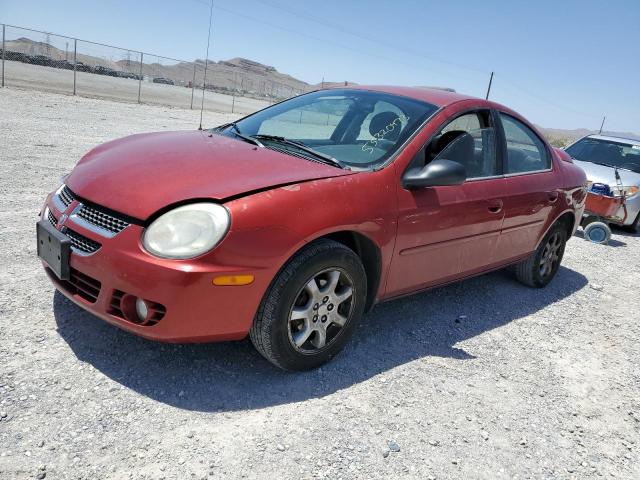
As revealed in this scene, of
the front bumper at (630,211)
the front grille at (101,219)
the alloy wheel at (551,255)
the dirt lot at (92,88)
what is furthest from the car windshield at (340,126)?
the dirt lot at (92,88)

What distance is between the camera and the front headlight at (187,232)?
92.1 inches

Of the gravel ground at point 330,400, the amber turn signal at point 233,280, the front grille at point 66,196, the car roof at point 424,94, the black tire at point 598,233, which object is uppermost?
Result: the car roof at point 424,94

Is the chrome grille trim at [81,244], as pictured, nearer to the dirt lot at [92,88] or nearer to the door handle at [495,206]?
the door handle at [495,206]

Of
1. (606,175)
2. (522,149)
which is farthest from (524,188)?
(606,175)

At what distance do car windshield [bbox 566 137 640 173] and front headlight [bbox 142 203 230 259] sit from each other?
27.3 ft

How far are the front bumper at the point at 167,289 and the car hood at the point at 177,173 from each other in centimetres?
19

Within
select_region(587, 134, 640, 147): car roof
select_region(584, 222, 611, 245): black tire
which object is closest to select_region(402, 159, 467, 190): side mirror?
select_region(584, 222, 611, 245): black tire

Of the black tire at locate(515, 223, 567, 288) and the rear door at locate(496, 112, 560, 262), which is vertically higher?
the rear door at locate(496, 112, 560, 262)

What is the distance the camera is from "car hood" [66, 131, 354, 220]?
8.17 ft

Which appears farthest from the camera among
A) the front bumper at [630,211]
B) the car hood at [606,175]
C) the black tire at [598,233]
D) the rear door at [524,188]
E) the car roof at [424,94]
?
the front bumper at [630,211]

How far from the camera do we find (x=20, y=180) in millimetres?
5922

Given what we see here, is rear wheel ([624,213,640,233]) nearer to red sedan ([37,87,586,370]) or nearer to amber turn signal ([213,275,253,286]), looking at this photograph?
red sedan ([37,87,586,370])

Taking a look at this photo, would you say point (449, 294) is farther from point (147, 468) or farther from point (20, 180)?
point (20, 180)

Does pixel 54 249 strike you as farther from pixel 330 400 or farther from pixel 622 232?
pixel 622 232
